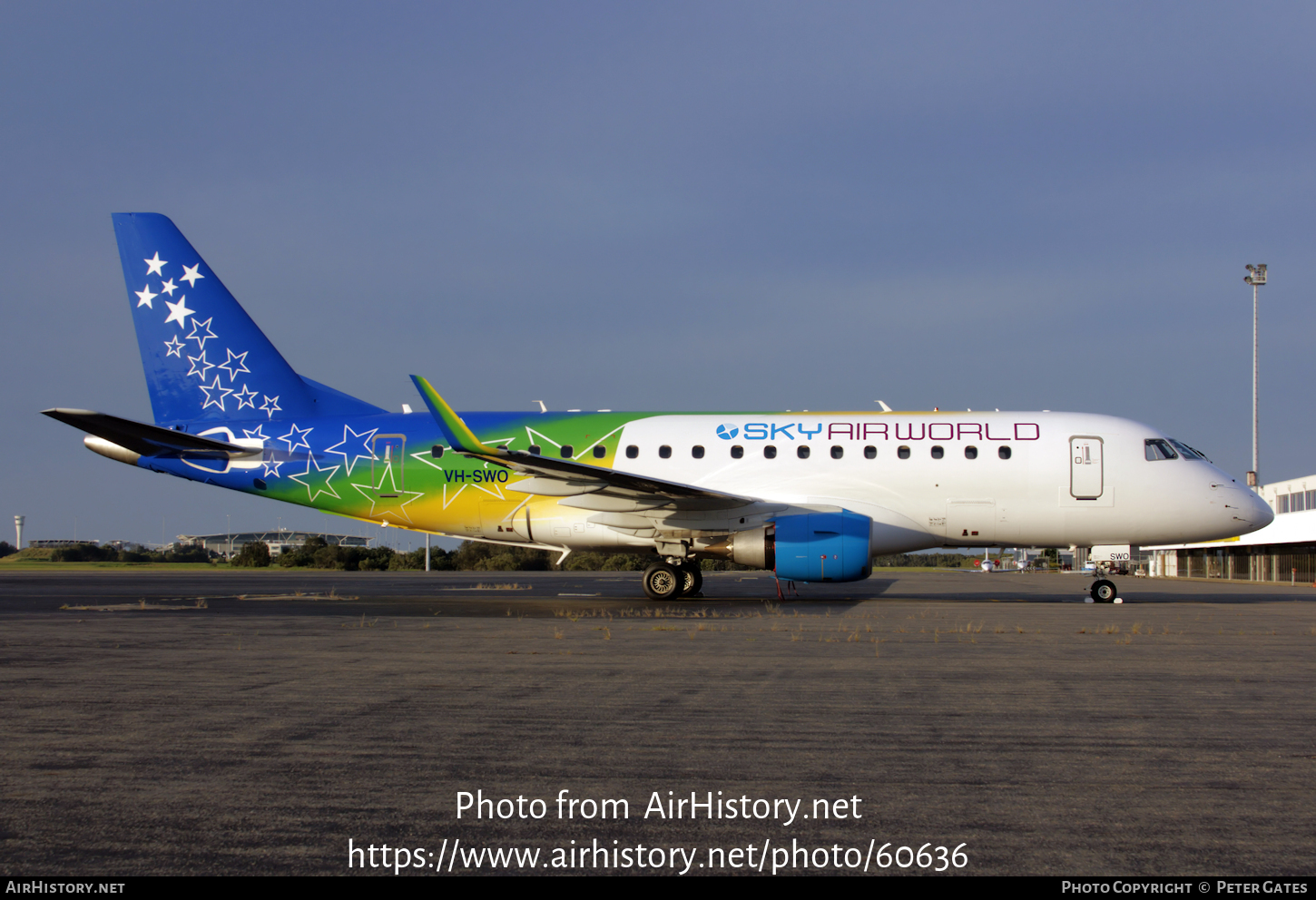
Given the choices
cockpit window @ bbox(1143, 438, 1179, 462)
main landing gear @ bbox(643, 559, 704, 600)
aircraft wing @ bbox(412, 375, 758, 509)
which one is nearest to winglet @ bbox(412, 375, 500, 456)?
aircraft wing @ bbox(412, 375, 758, 509)

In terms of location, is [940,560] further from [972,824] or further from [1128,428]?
[972,824]

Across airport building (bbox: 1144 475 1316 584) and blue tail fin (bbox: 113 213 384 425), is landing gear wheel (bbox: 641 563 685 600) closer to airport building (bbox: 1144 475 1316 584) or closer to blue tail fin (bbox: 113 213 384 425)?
blue tail fin (bbox: 113 213 384 425)

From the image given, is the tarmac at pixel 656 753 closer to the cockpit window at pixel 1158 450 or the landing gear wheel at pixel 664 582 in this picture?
the landing gear wheel at pixel 664 582

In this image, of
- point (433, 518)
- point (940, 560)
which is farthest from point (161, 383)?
point (940, 560)

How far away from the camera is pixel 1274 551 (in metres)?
53.2

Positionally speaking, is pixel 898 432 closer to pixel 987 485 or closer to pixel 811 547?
pixel 987 485

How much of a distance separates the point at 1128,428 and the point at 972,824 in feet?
59.7

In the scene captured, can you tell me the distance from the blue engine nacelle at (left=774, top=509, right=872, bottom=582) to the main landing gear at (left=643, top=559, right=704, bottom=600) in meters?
2.14

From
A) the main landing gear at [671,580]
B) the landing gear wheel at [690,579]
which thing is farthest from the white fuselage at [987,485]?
the landing gear wheel at [690,579]

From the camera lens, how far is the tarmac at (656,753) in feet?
11.9

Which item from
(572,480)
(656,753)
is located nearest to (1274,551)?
(572,480)

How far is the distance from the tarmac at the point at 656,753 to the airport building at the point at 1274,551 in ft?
139

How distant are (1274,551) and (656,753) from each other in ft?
197
